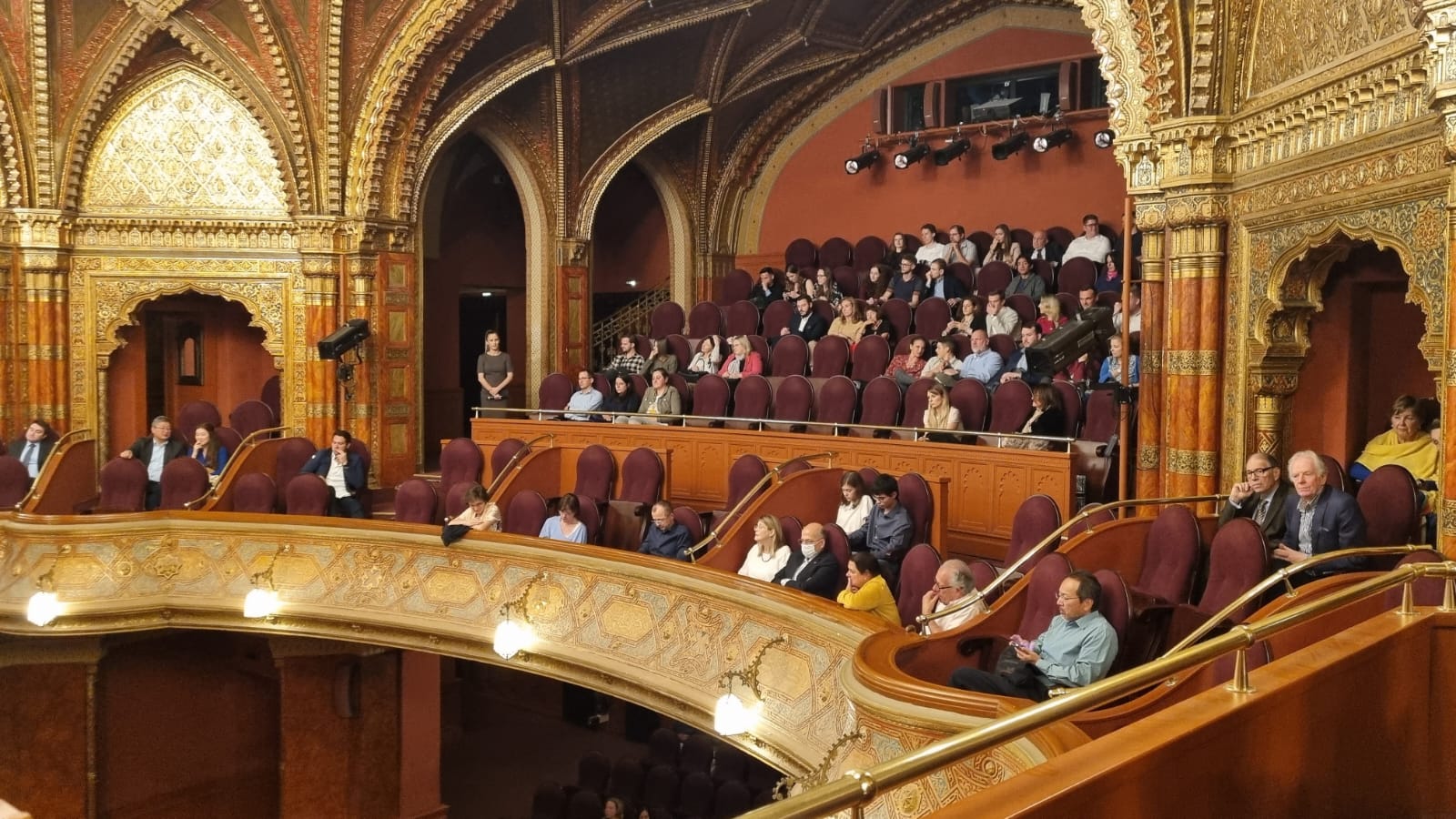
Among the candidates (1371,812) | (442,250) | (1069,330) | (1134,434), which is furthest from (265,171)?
(1371,812)

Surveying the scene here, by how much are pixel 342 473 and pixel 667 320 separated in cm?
320

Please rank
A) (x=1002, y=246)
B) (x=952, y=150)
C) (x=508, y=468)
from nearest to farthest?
(x=508, y=468), (x=1002, y=246), (x=952, y=150)

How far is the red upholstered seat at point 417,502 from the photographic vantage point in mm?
7965

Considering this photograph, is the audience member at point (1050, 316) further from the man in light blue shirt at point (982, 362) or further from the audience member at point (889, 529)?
the audience member at point (889, 529)

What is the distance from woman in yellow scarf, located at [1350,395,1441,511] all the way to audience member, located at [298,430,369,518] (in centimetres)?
592

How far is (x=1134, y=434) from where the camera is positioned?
21.0 feet

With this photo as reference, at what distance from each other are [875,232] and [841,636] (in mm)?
7423

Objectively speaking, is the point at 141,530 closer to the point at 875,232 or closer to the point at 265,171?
the point at 265,171

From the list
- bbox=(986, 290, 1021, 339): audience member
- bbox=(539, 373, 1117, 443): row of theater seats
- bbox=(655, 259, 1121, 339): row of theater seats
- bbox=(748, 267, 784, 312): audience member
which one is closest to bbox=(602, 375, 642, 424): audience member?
bbox=(539, 373, 1117, 443): row of theater seats

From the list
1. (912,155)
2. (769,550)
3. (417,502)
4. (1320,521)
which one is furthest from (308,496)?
(1320,521)

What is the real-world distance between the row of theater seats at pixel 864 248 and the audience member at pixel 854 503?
436 cm

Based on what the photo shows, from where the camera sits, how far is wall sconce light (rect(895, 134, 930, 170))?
36.1 feet

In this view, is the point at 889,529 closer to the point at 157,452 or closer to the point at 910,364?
the point at 910,364

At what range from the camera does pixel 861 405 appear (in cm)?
773
